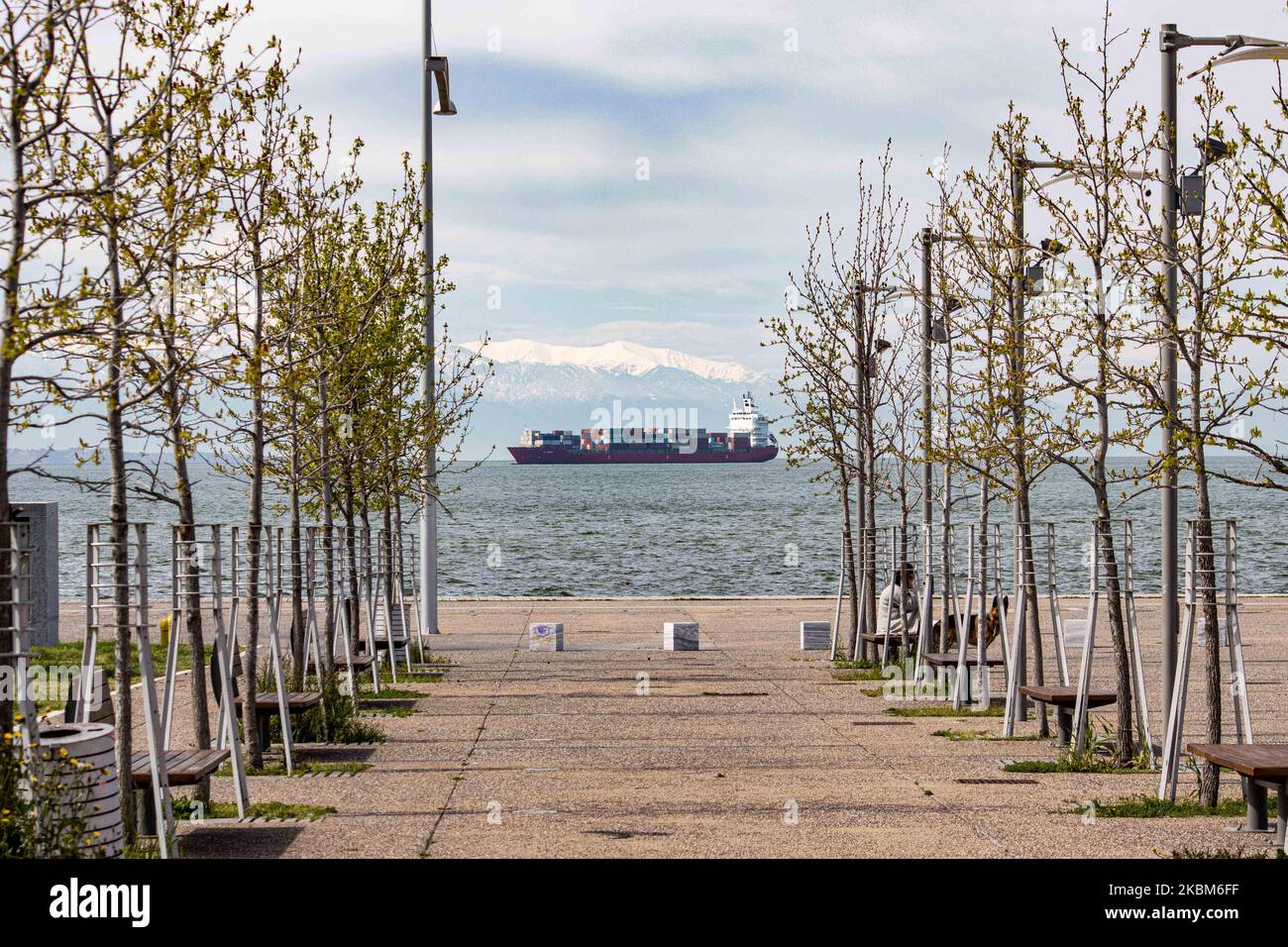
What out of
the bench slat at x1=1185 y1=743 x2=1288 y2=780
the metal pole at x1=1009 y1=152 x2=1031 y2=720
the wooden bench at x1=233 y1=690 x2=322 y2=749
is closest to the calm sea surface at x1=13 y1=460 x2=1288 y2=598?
the metal pole at x1=1009 y1=152 x2=1031 y2=720

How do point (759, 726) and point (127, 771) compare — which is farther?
point (759, 726)

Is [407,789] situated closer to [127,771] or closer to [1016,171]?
[127,771]

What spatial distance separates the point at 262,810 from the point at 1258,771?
6.33 m

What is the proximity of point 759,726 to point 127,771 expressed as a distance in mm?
7075

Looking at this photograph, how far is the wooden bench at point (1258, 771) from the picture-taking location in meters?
8.84

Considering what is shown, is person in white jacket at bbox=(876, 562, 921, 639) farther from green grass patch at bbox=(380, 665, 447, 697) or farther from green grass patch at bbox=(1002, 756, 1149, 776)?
green grass patch at bbox=(1002, 756, 1149, 776)

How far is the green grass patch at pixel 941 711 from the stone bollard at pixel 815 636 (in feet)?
20.3

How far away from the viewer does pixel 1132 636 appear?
1218 centimetres

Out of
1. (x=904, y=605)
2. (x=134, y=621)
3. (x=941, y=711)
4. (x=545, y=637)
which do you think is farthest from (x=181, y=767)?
(x=545, y=637)

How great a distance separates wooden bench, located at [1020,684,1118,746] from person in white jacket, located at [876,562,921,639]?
569 cm

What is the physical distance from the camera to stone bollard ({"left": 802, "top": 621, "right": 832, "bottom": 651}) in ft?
74.6

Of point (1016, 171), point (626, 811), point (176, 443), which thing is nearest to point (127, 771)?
point (176, 443)

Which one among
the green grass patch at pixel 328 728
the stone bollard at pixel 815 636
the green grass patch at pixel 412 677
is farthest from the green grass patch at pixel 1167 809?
the stone bollard at pixel 815 636

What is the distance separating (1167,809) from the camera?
10.4m
